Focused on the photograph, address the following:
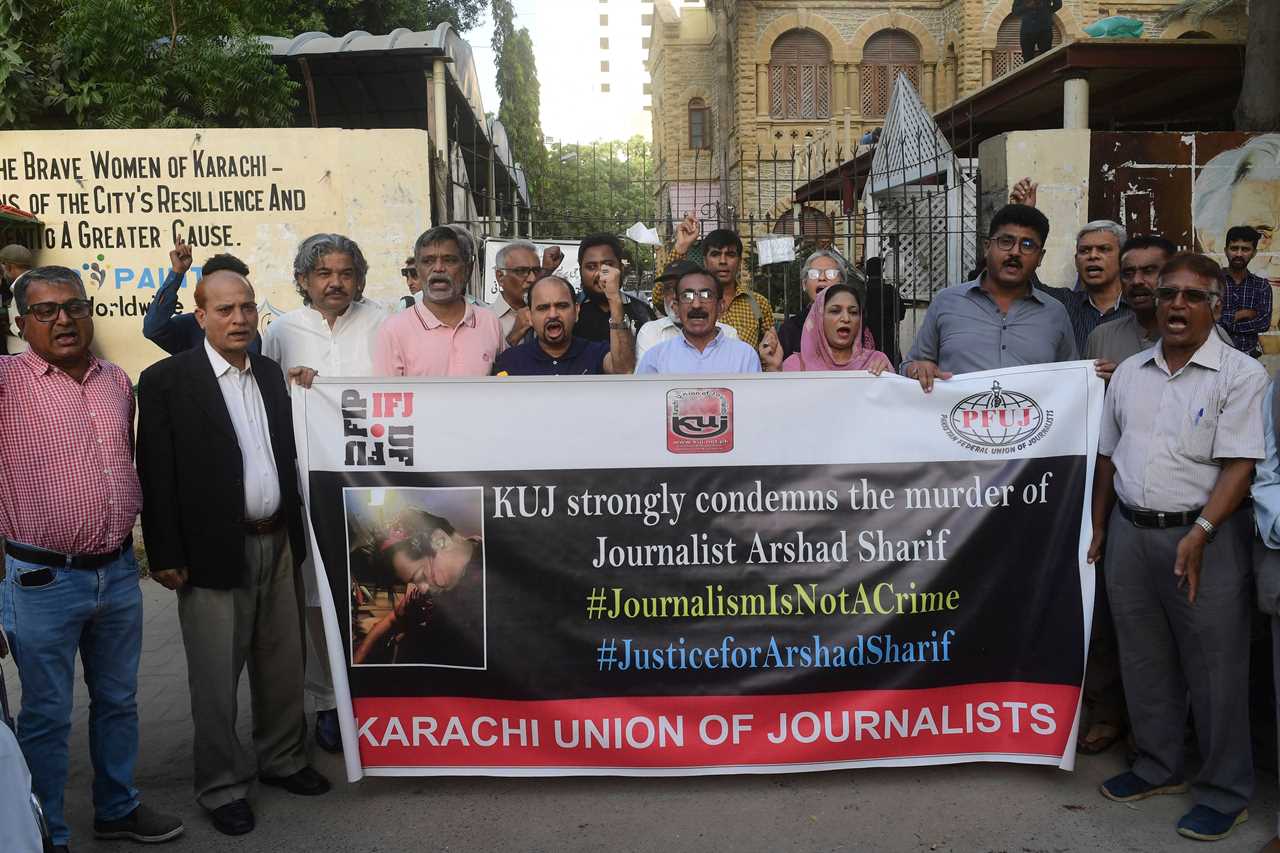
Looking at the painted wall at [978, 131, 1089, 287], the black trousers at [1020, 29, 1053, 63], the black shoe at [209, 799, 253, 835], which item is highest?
the black trousers at [1020, 29, 1053, 63]

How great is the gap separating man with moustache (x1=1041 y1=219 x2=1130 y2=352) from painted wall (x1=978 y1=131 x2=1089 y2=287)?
3.52 meters

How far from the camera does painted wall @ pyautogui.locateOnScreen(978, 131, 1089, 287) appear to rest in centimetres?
830

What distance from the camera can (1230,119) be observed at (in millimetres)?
13016

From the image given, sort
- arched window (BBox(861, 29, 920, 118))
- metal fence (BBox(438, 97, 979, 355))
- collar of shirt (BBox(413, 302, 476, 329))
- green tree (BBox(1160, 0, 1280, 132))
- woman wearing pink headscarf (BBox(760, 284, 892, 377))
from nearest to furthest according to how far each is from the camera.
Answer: woman wearing pink headscarf (BBox(760, 284, 892, 377)) < collar of shirt (BBox(413, 302, 476, 329)) < metal fence (BBox(438, 97, 979, 355)) < green tree (BBox(1160, 0, 1280, 132)) < arched window (BBox(861, 29, 920, 118))

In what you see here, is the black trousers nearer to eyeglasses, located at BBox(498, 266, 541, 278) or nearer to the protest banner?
eyeglasses, located at BBox(498, 266, 541, 278)

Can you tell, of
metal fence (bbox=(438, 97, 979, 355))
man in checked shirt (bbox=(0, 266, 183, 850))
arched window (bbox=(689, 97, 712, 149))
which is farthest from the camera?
arched window (bbox=(689, 97, 712, 149))

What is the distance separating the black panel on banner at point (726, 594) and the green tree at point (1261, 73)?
734 centimetres

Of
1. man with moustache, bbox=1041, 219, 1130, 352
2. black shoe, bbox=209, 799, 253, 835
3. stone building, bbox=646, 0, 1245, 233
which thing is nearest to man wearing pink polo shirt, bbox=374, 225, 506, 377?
black shoe, bbox=209, 799, 253, 835

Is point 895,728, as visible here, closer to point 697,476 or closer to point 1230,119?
point 697,476

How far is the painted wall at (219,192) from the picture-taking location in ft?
28.2

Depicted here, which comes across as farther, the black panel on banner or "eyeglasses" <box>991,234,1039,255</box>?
"eyeglasses" <box>991,234,1039,255</box>

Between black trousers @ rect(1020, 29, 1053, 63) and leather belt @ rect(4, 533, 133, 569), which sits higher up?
black trousers @ rect(1020, 29, 1053, 63)

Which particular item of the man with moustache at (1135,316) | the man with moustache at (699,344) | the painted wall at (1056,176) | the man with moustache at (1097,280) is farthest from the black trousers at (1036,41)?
the man with moustache at (699,344)

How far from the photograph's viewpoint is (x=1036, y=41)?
11.8 m
